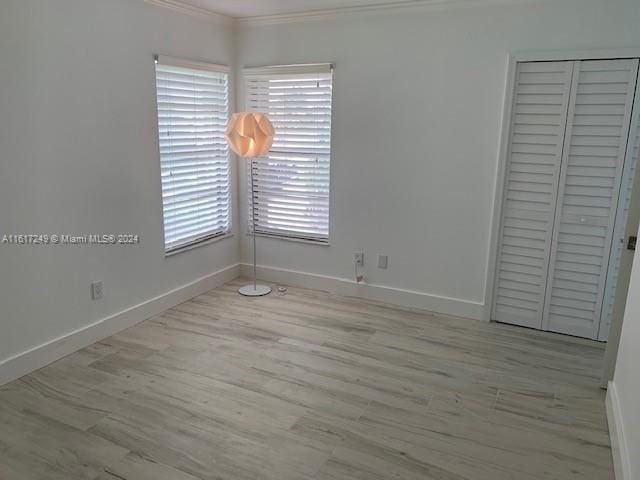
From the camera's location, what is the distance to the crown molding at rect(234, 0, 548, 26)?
3564 mm

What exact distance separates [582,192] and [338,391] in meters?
2.22

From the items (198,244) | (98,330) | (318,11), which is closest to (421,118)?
(318,11)

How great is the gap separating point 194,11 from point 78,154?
1609mm

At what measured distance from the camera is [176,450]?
2354mm

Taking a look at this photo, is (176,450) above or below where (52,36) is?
below

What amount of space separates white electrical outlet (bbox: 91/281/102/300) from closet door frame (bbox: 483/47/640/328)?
2.90 m

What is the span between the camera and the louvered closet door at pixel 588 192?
3.28 m

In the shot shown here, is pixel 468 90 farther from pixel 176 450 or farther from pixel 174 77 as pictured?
pixel 176 450

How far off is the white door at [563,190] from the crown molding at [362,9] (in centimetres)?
59

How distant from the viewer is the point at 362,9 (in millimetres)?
3902

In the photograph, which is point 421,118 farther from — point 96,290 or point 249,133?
point 96,290

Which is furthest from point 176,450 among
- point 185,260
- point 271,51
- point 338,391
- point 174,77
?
point 271,51

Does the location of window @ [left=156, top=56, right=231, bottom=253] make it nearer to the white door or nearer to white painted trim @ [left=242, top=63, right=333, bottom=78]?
white painted trim @ [left=242, top=63, right=333, bottom=78]

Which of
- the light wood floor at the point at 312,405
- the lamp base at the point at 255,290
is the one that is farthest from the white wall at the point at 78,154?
the lamp base at the point at 255,290
